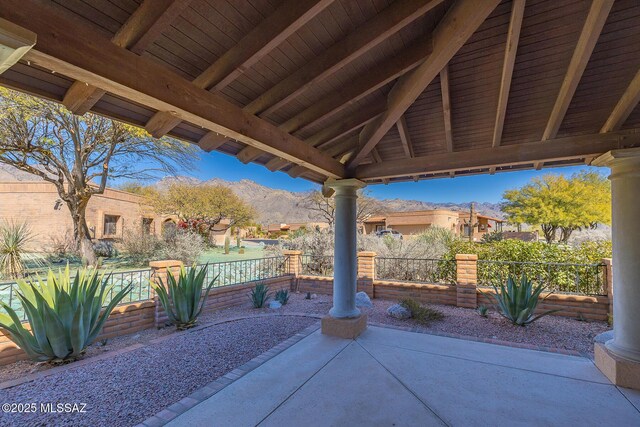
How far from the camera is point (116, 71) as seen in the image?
169 centimetres

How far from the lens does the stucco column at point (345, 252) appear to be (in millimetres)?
4297

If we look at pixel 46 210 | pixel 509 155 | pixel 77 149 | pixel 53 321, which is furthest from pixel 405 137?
pixel 46 210

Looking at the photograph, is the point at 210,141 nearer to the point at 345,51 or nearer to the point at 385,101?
the point at 345,51

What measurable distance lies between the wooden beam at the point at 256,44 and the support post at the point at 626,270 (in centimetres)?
325

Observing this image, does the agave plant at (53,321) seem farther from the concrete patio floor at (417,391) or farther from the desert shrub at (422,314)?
the desert shrub at (422,314)

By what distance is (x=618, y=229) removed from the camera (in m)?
3.04

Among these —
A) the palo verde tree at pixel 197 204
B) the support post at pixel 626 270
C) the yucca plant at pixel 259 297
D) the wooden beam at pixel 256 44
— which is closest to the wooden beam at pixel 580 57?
the support post at pixel 626 270

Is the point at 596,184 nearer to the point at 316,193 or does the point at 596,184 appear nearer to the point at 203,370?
the point at 316,193

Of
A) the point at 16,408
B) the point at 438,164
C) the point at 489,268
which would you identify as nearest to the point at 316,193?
the point at 489,268

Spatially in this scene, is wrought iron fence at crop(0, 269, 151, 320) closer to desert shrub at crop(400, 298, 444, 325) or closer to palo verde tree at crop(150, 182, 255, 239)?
desert shrub at crop(400, 298, 444, 325)

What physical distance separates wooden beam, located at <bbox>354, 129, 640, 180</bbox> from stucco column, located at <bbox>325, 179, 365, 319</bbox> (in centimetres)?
34

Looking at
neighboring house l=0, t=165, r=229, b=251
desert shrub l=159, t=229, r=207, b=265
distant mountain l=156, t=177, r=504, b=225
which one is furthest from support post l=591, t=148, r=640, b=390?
distant mountain l=156, t=177, r=504, b=225

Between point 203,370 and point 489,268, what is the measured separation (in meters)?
6.35

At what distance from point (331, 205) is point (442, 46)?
16159 mm
